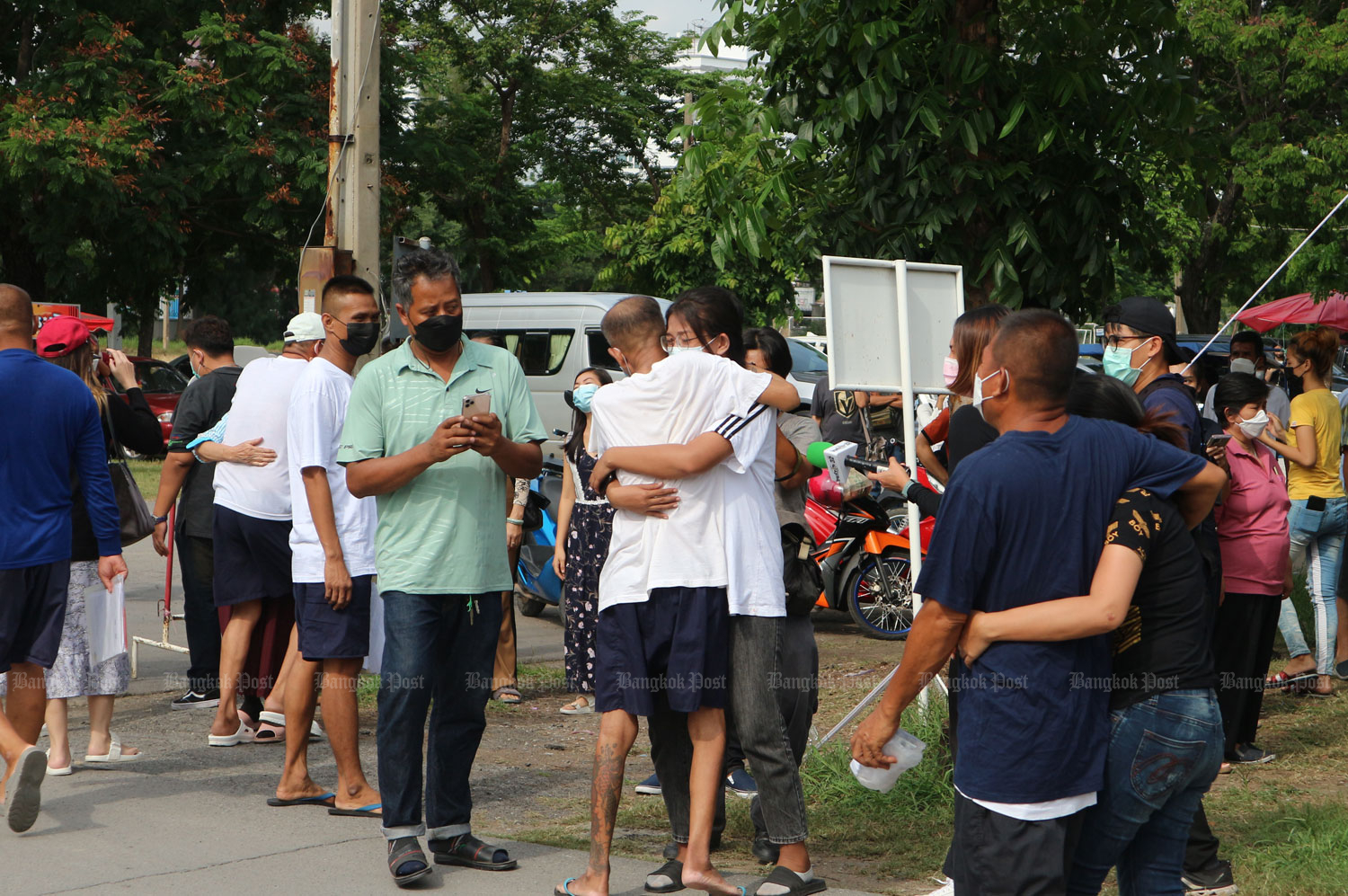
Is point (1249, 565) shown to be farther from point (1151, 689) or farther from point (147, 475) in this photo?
point (147, 475)

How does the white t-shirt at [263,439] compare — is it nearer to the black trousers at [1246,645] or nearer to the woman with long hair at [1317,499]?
the black trousers at [1246,645]

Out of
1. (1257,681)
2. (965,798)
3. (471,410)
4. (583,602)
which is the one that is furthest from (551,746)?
(965,798)

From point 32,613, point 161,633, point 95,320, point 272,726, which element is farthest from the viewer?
point 95,320

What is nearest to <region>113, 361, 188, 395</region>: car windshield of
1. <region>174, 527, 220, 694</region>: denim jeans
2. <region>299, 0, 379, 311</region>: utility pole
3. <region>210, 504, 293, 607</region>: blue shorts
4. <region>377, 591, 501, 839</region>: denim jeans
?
<region>299, 0, 379, 311</region>: utility pole

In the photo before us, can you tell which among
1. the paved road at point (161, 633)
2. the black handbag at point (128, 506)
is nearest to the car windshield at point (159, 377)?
the paved road at point (161, 633)

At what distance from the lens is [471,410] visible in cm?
436

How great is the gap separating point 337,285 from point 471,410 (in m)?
1.38

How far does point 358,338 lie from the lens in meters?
5.38

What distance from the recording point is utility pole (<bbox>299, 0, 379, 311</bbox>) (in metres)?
8.71

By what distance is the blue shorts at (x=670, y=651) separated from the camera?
4.20 meters

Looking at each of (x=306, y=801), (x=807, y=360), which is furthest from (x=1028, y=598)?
(x=807, y=360)

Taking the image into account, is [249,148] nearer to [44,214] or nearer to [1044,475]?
[44,214]

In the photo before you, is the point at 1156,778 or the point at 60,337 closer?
the point at 1156,778

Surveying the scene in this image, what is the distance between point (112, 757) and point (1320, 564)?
22.0 feet
